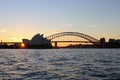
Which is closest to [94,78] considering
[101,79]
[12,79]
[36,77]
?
[101,79]

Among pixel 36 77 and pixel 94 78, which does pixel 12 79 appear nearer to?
pixel 36 77

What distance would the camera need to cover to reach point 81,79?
2706 cm

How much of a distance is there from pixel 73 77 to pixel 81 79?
1.34 m

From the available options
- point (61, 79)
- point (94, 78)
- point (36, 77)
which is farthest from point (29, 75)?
point (94, 78)

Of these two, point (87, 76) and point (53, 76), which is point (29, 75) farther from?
point (87, 76)

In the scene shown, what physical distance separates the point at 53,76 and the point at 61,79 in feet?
5.66

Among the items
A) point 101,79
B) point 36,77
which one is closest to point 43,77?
point 36,77

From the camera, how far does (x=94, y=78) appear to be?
90.2 feet

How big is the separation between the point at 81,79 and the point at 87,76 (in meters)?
1.70

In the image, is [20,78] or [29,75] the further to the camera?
[29,75]

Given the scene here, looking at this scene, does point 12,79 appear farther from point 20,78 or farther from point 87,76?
point 87,76

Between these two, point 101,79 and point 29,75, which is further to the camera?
point 29,75

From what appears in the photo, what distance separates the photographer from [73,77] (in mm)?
28266

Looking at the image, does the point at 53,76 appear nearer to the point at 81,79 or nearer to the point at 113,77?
the point at 81,79
